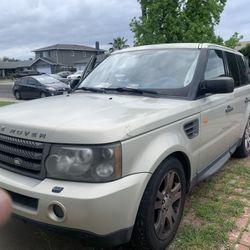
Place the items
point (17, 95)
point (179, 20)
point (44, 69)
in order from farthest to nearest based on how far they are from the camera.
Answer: point (44, 69) → point (17, 95) → point (179, 20)

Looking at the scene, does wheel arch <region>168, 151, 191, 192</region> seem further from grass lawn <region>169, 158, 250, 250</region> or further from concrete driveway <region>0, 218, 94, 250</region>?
concrete driveway <region>0, 218, 94, 250</region>

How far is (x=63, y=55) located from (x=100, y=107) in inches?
3132

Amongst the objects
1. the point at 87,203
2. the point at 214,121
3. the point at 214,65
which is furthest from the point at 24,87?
the point at 87,203

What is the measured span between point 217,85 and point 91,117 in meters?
1.48

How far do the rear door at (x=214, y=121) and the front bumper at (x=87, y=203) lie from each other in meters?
1.34

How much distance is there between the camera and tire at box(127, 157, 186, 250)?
9.07ft

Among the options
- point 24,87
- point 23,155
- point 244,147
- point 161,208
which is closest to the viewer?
point 23,155

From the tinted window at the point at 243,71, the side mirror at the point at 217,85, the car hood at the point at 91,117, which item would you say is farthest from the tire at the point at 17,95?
the side mirror at the point at 217,85

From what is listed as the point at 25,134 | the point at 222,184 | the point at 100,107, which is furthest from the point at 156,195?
the point at 222,184

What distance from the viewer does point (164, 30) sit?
32.5 ft

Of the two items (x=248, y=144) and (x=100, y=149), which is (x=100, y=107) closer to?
(x=100, y=149)

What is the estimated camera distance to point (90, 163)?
8.36ft

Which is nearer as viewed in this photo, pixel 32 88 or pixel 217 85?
pixel 217 85

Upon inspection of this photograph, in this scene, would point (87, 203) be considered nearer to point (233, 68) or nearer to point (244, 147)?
point (233, 68)
